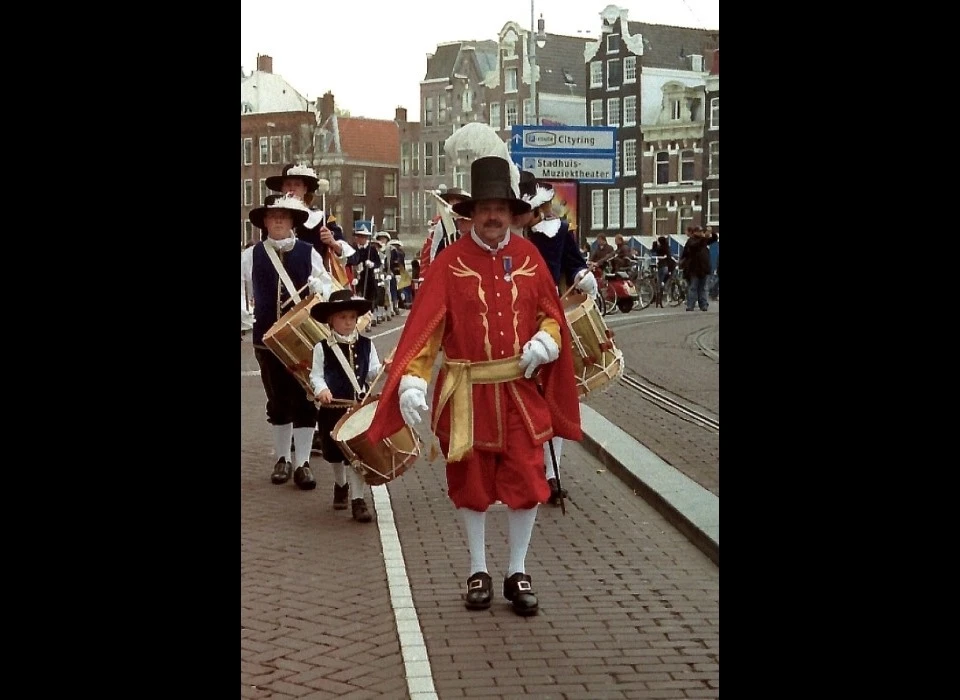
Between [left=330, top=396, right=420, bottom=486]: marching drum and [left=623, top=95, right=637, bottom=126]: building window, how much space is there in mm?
61948

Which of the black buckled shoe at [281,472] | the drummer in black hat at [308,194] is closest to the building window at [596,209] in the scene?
the drummer in black hat at [308,194]

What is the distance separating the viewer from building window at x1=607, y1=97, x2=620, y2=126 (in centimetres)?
6938

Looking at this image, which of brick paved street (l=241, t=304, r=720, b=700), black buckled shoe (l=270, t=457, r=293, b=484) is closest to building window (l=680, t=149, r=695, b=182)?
brick paved street (l=241, t=304, r=720, b=700)

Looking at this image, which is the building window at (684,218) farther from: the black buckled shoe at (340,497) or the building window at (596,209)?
the black buckled shoe at (340,497)

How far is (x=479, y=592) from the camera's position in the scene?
6.11m

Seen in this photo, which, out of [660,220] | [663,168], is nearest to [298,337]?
[663,168]

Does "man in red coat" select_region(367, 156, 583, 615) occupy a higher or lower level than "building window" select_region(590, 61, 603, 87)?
lower

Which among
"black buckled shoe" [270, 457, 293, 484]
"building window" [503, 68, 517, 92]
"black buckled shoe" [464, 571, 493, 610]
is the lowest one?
"black buckled shoe" [464, 571, 493, 610]

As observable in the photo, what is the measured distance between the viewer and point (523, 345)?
20.4 feet

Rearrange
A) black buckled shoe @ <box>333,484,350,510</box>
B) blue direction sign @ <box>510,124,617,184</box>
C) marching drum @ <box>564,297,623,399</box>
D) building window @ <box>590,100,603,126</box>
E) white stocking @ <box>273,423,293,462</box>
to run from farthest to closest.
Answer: building window @ <box>590,100,603,126</box> → blue direction sign @ <box>510,124,617,184</box> → white stocking @ <box>273,423,293,462</box> → black buckled shoe @ <box>333,484,350,510</box> → marching drum @ <box>564,297,623,399</box>

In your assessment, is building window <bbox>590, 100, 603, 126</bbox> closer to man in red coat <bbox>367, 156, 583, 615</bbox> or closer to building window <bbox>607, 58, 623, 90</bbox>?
building window <bbox>607, 58, 623, 90</bbox>
